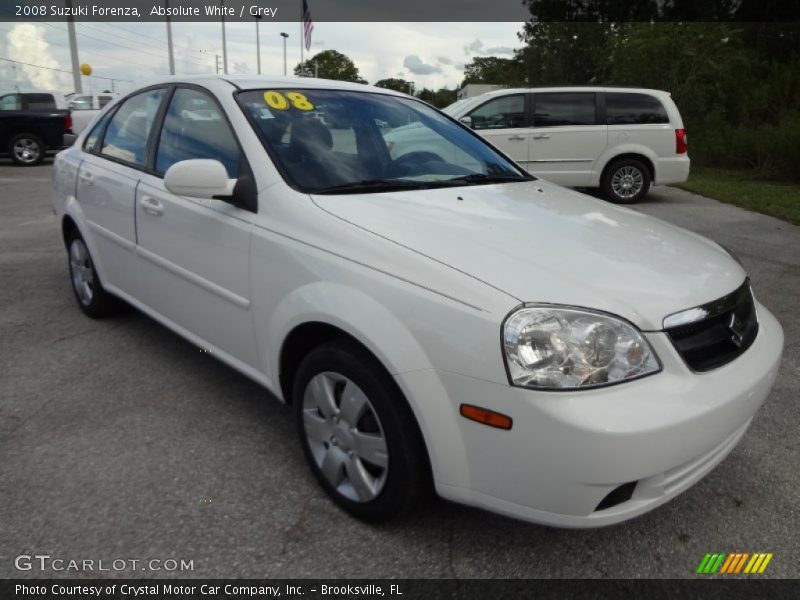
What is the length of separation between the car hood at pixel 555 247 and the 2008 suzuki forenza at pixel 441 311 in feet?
0.04

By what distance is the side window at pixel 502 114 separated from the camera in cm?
967

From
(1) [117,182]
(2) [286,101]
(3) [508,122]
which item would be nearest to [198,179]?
(2) [286,101]

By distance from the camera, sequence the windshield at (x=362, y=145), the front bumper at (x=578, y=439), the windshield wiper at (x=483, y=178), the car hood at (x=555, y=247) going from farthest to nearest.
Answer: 1. the windshield wiper at (x=483, y=178)
2. the windshield at (x=362, y=145)
3. the car hood at (x=555, y=247)
4. the front bumper at (x=578, y=439)

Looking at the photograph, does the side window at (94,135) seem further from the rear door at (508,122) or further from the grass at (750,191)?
the grass at (750,191)

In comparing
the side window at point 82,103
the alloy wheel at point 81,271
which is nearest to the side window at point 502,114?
the alloy wheel at point 81,271

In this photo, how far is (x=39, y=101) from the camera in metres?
14.8

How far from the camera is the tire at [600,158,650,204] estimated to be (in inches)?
389

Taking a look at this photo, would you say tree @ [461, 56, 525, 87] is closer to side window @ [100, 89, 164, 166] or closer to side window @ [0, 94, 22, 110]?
side window @ [0, 94, 22, 110]

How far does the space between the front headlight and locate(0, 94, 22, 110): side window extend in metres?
16.4

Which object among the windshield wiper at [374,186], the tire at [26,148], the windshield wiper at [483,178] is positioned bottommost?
the tire at [26,148]

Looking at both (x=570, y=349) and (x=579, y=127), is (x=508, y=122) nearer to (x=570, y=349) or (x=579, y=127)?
(x=579, y=127)

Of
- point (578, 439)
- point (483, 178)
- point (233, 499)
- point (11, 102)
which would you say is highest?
point (483, 178)

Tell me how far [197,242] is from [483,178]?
1.38 m

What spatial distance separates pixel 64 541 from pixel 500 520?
1.52m
